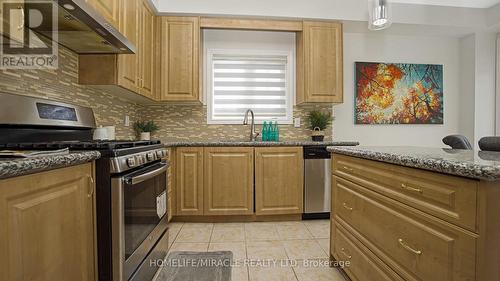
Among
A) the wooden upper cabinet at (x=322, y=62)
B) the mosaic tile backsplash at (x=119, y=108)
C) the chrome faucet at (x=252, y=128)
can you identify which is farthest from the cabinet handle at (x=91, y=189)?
the wooden upper cabinet at (x=322, y=62)

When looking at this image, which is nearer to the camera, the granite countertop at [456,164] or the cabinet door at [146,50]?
the granite countertop at [456,164]

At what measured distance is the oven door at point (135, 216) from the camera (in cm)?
122

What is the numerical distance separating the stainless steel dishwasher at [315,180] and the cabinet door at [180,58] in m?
1.50

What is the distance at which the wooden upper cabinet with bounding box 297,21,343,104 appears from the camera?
304 centimetres

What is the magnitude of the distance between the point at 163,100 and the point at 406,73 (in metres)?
3.34

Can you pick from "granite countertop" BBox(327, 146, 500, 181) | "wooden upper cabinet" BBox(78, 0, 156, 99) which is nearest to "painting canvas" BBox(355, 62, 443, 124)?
"granite countertop" BBox(327, 146, 500, 181)

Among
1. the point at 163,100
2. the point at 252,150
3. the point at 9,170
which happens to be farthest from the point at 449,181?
the point at 163,100

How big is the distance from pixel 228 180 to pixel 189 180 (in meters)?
0.42

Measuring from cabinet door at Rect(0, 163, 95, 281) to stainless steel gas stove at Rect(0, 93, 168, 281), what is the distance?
7cm

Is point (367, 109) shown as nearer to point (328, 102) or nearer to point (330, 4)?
point (328, 102)

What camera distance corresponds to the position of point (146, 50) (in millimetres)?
2584

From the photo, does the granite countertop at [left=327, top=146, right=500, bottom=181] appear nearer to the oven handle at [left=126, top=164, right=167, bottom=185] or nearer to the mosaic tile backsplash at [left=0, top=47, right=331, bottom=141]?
the oven handle at [left=126, top=164, right=167, bottom=185]

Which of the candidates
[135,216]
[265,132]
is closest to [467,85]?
[265,132]

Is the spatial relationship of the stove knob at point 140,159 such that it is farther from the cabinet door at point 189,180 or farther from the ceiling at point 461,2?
the ceiling at point 461,2
